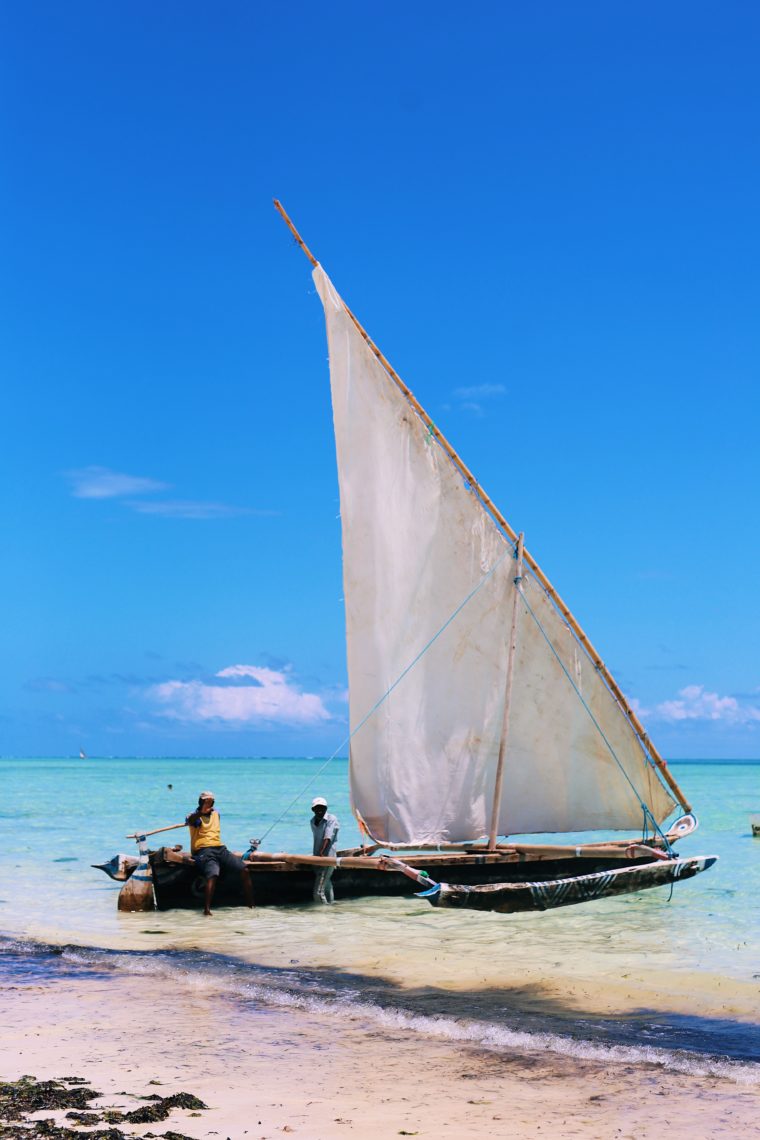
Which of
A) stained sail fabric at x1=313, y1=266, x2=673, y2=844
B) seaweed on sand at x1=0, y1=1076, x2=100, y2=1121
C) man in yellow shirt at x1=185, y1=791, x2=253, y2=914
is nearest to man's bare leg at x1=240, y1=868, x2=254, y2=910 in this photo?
man in yellow shirt at x1=185, y1=791, x2=253, y2=914

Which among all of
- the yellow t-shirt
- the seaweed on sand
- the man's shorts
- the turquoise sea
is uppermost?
the yellow t-shirt

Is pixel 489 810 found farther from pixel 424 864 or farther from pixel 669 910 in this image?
pixel 669 910

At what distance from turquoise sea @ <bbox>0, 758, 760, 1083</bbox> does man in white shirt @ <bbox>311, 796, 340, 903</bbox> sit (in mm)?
347

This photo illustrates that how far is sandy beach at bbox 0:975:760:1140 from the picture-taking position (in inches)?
256

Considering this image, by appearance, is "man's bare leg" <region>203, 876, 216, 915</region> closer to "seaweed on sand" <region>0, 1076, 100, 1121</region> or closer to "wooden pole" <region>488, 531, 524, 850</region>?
"wooden pole" <region>488, 531, 524, 850</region>

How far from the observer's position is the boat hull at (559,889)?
41.2 ft

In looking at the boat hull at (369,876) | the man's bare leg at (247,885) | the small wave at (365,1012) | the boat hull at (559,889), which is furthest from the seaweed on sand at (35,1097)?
the man's bare leg at (247,885)

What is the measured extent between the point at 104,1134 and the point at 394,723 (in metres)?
9.40

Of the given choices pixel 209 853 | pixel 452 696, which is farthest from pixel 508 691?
pixel 209 853

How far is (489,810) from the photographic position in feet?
50.2

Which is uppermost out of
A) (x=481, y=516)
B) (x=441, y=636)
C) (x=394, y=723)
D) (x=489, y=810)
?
(x=481, y=516)

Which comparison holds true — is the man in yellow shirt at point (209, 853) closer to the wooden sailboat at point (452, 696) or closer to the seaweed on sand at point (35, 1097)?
the wooden sailboat at point (452, 696)

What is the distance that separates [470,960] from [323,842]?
355 cm

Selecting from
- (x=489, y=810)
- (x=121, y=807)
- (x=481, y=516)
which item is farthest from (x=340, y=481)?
(x=121, y=807)
